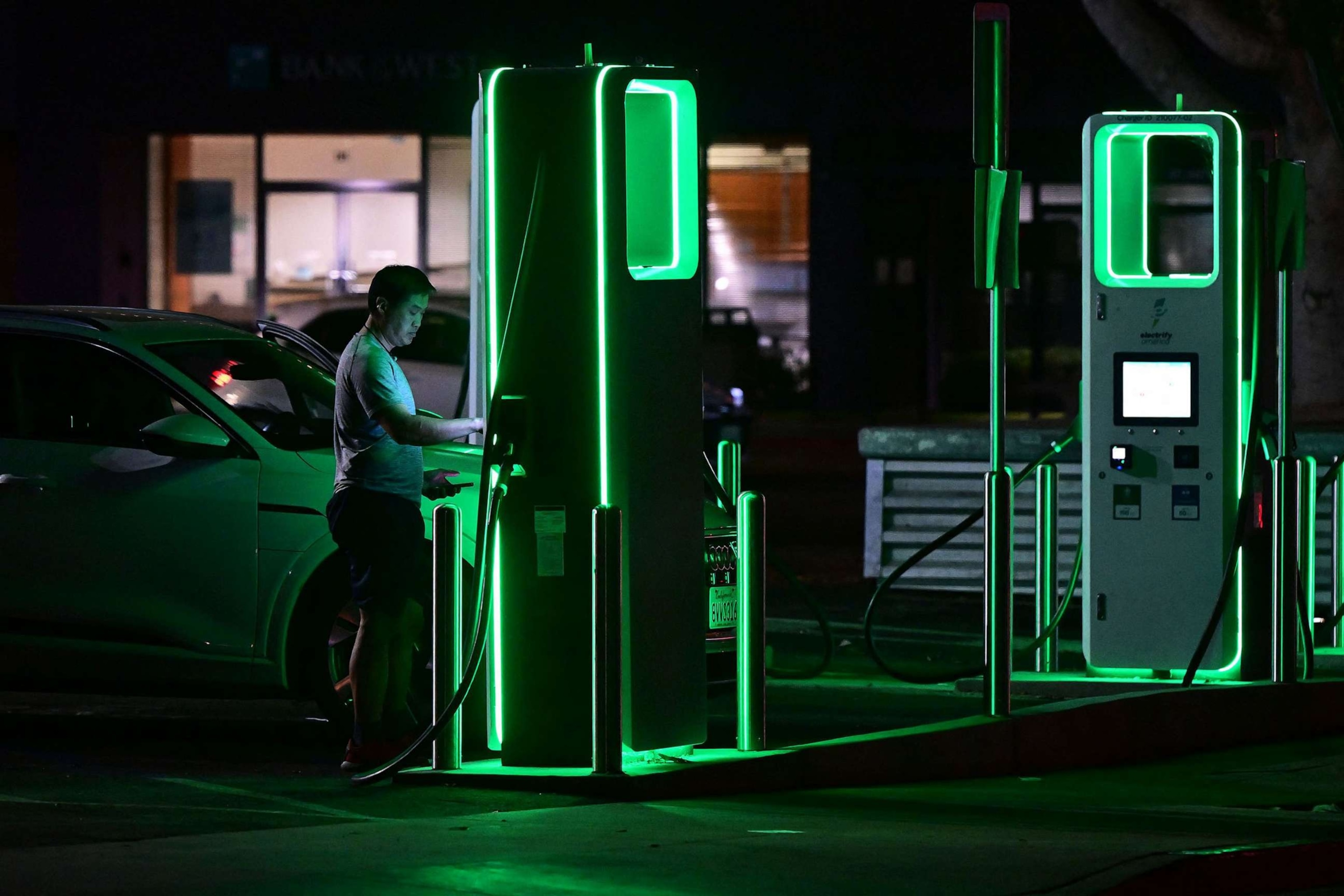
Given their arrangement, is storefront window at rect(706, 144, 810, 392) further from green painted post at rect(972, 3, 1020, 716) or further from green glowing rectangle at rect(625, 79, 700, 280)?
green glowing rectangle at rect(625, 79, 700, 280)

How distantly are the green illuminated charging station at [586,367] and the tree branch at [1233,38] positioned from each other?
11030 millimetres

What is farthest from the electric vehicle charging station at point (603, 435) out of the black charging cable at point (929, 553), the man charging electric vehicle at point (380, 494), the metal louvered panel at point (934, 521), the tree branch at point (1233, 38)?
the tree branch at point (1233, 38)

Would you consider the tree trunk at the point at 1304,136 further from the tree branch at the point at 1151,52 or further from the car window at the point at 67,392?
the car window at the point at 67,392

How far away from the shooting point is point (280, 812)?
8.02 metres

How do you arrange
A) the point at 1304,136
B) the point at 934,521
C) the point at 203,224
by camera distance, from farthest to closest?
1. the point at 203,224
2. the point at 1304,136
3. the point at 934,521

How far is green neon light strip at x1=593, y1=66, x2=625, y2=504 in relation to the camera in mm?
8102

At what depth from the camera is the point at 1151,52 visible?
1906 cm

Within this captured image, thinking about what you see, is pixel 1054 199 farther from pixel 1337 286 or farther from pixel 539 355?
pixel 539 355

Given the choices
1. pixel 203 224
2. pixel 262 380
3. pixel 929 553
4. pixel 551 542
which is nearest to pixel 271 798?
pixel 551 542

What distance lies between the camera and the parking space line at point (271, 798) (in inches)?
314

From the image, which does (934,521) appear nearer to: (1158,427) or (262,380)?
(1158,427)

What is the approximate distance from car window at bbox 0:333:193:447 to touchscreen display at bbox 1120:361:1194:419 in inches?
169

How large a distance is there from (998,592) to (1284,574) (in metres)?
1.95

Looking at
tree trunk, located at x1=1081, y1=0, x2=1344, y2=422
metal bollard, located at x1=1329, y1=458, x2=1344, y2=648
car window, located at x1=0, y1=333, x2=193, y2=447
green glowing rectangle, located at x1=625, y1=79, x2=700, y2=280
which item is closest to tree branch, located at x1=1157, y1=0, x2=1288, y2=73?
tree trunk, located at x1=1081, y1=0, x2=1344, y2=422
